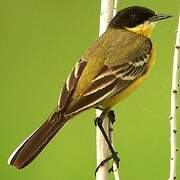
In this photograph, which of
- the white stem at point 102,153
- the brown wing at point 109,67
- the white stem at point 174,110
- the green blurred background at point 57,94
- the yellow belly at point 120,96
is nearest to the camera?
the white stem at point 174,110

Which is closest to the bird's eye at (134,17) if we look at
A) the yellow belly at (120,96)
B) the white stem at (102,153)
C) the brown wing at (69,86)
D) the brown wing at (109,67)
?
the brown wing at (109,67)

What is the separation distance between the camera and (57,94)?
34.5 ft

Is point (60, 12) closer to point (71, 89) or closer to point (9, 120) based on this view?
point (9, 120)

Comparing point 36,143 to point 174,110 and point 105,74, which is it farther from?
point 174,110

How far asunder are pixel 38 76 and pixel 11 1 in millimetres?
1404

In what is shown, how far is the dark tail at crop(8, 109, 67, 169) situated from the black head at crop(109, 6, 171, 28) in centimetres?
114

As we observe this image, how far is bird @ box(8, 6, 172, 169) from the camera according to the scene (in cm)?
698

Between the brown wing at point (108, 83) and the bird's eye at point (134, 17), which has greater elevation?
the bird's eye at point (134, 17)

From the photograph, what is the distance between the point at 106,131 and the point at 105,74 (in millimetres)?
393

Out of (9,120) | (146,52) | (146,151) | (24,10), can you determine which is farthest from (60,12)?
(146,52)

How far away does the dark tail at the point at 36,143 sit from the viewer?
267 inches

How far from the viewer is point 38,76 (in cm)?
1086

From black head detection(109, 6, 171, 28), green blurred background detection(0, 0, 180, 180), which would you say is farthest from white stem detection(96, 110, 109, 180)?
green blurred background detection(0, 0, 180, 180)

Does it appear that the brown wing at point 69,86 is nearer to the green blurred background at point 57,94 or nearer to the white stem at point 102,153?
the white stem at point 102,153
